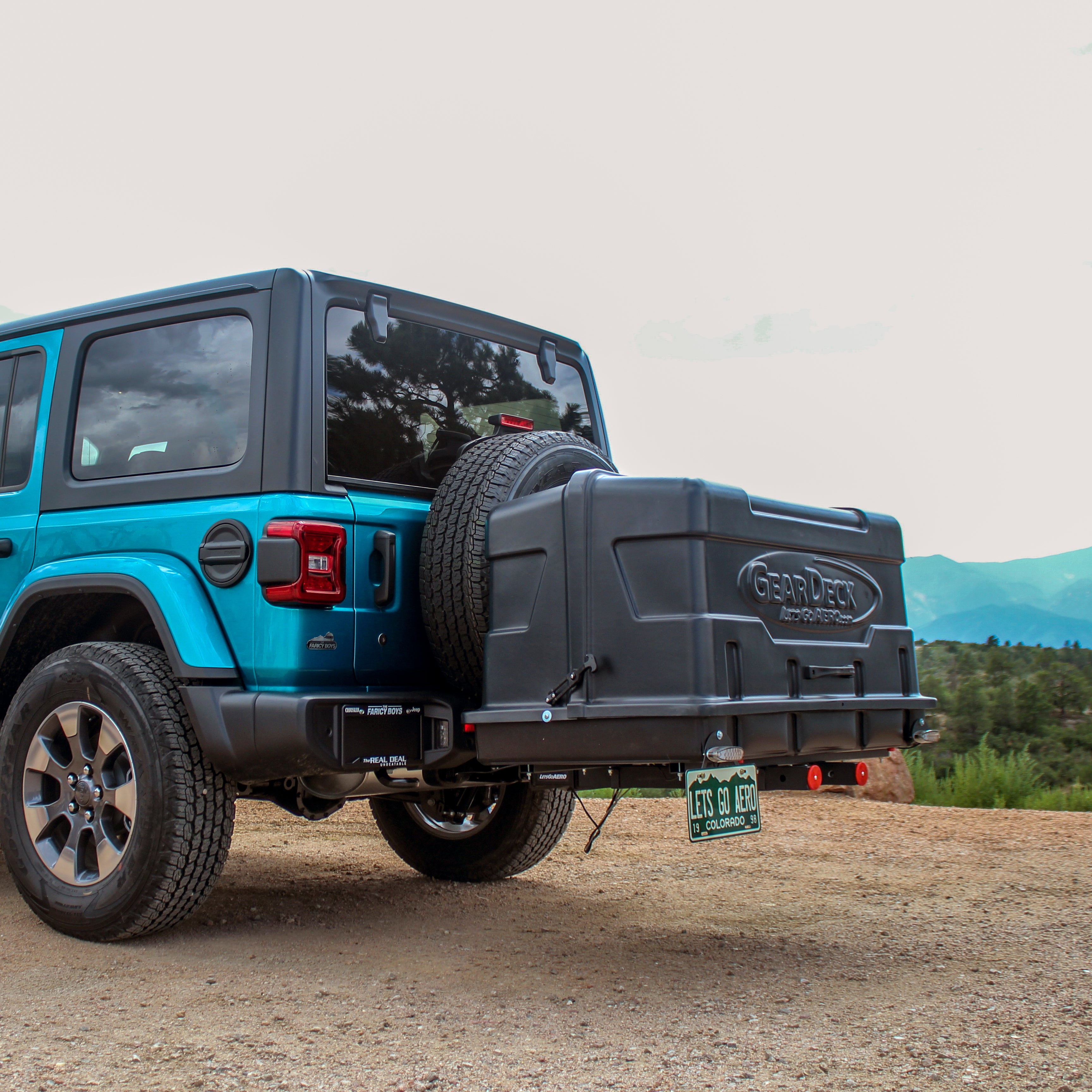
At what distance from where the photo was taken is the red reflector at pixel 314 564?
3.66 metres

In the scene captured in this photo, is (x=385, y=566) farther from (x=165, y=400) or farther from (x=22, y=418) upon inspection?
(x=22, y=418)

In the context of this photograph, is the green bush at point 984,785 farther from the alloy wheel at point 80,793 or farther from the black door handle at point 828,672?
the alloy wheel at point 80,793

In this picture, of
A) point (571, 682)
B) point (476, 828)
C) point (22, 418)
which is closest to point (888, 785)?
point (476, 828)

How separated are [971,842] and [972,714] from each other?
7.52m

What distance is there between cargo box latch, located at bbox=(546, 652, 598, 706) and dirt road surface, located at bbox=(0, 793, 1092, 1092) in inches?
34.4

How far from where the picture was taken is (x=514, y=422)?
183 inches

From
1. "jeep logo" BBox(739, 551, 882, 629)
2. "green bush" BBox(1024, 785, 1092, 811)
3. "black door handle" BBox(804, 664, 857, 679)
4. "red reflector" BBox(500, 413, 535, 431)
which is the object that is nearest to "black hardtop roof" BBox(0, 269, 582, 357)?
"red reflector" BBox(500, 413, 535, 431)

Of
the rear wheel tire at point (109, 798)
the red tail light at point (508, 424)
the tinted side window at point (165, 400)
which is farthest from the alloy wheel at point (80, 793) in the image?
the red tail light at point (508, 424)

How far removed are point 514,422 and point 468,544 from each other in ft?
3.26

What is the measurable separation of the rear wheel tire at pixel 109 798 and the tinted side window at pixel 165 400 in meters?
0.70

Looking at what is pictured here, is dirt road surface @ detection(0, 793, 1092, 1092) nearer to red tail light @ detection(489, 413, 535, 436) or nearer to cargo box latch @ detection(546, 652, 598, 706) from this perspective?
cargo box latch @ detection(546, 652, 598, 706)

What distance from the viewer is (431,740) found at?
12.8 ft

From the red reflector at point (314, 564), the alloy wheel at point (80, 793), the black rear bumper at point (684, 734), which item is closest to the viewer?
the black rear bumper at point (684, 734)

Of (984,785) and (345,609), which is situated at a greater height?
(345,609)
